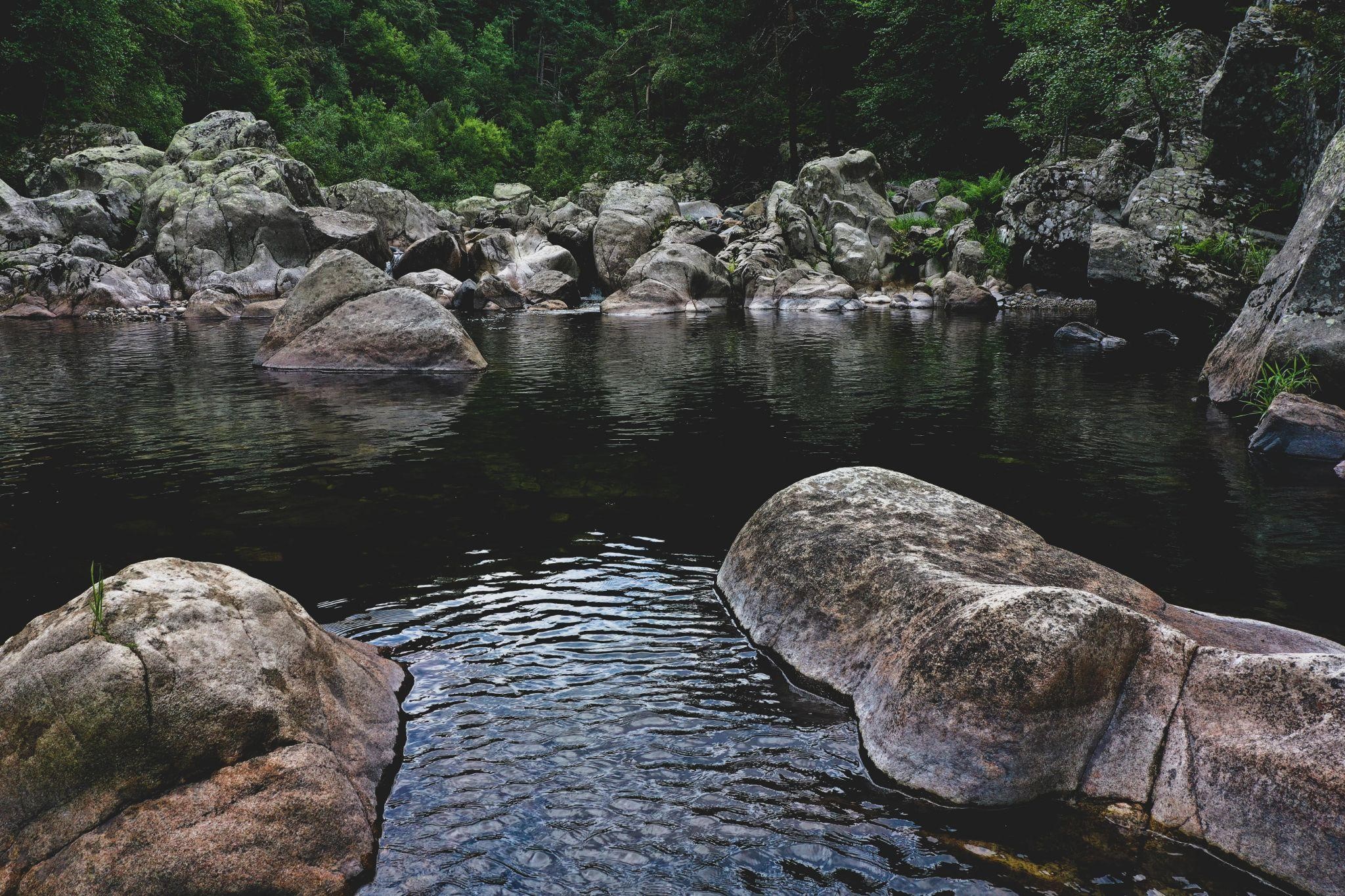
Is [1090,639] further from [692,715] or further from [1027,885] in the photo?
[692,715]

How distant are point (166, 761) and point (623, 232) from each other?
44906 mm

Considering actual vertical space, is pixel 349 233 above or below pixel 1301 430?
above

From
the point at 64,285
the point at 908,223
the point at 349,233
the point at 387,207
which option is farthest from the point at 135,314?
the point at 908,223

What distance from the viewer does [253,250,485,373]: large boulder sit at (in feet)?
70.5

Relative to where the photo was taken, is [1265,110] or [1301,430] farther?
[1265,110]

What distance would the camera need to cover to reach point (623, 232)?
47188mm

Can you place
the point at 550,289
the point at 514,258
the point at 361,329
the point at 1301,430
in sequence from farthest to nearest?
the point at 514,258, the point at 550,289, the point at 361,329, the point at 1301,430

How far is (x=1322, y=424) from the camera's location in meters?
13.3

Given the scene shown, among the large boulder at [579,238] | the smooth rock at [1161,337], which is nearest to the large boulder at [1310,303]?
the smooth rock at [1161,337]

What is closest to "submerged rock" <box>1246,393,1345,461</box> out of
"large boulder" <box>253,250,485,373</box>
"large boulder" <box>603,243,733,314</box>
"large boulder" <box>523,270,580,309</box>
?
"large boulder" <box>253,250,485,373</box>

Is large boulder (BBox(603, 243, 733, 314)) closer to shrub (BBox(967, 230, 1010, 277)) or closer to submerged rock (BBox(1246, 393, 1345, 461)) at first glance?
shrub (BBox(967, 230, 1010, 277))

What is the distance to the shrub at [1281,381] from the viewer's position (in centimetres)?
1461

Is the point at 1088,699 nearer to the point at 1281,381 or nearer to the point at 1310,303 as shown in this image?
the point at 1281,381

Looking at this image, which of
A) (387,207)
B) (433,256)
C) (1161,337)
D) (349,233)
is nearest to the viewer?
(1161,337)
